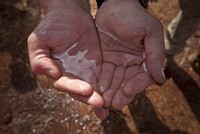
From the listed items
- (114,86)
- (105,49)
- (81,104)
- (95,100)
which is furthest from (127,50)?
(81,104)

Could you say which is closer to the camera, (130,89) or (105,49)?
(130,89)

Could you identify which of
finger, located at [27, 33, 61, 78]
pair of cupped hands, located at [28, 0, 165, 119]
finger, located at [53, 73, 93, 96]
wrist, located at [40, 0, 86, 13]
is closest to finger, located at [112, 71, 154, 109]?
pair of cupped hands, located at [28, 0, 165, 119]

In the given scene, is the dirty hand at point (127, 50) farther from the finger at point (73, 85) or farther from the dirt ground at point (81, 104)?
the dirt ground at point (81, 104)

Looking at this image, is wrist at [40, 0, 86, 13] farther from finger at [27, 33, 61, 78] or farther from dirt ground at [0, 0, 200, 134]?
dirt ground at [0, 0, 200, 134]

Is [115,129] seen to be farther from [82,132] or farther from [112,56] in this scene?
[112,56]

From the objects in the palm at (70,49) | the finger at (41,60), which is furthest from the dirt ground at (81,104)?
the finger at (41,60)

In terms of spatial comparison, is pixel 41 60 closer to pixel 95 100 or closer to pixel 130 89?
pixel 95 100
